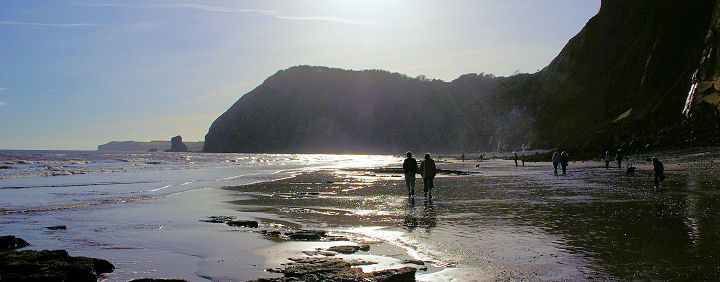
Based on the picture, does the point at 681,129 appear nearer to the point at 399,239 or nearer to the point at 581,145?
the point at 581,145

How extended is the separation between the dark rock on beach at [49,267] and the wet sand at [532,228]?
228 centimetres

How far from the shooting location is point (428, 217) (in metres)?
12.6

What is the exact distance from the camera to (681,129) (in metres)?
39.9

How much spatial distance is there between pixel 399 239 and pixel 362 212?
4577 mm

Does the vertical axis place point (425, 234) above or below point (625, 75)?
below

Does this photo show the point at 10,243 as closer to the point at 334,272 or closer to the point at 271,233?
the point at 271,233

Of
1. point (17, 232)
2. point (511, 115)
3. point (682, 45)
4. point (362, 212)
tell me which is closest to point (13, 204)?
point (17, 232)

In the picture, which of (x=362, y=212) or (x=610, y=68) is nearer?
(x=362, y=212)

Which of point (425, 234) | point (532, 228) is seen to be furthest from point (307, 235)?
point (532, 228)

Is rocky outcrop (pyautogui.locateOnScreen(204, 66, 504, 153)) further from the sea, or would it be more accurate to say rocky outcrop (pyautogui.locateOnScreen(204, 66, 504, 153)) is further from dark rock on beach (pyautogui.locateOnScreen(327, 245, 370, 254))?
dark rock on beach (pyautogui.locateOnScreen(327, 245, 370, 254))

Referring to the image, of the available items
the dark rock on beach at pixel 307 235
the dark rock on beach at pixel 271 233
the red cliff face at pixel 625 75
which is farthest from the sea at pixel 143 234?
the red cliff face at pixel 625 75

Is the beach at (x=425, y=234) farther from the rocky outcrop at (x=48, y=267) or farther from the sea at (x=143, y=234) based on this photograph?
the rocky outcrop at (x=48, y=267)

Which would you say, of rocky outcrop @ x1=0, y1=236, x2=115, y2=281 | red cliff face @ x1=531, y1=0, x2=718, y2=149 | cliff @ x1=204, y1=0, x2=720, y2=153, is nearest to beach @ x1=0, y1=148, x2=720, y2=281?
rocky outcrop @ x1=0, y1=236, x2=115, y2=281

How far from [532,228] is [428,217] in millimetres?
2805
